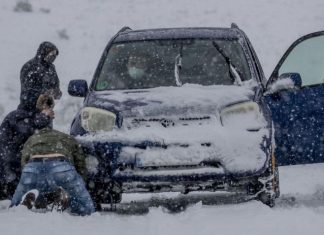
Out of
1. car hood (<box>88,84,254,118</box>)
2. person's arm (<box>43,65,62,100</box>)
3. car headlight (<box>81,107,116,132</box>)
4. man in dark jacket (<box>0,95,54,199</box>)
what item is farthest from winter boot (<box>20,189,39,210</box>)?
person's arm (<box>43,65,62,100</box>)

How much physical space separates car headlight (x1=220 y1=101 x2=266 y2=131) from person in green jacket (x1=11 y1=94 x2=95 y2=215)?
50.2 inches

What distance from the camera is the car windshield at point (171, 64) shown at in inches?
339

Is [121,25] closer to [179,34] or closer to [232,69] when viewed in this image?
[179,34]

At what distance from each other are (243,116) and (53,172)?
1.64 m

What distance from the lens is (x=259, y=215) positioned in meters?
6.64

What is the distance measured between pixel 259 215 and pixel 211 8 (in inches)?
1116

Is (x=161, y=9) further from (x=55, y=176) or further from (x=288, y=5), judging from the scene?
(x=55, y=176)

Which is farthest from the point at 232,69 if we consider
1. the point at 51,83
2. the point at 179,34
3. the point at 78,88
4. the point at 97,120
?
the point at 51,83

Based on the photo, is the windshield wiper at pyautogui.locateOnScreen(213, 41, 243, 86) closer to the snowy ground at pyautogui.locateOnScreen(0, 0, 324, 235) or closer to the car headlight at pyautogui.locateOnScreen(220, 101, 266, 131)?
the car headlight at pyautogui.locateOnScreen(220, 101, 266, 131)

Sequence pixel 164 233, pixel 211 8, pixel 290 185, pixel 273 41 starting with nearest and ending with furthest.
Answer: pixel 164 233, pixel 290 185, pixel 273 41, pixel 211 8

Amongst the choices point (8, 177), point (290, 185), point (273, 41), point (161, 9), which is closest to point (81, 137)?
point (8, 177)

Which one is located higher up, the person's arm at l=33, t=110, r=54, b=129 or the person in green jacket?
the person's arm at l=33, t=110, r=54, b=129

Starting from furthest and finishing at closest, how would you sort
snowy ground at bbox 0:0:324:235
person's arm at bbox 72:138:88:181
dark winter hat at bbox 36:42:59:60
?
snowy ground at bbox 0:0:324:235 < dark winter hat at bbox 36:42:59:60 < person's arm at bbox 72:138:88:181

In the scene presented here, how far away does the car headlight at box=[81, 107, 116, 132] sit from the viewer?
771cm
